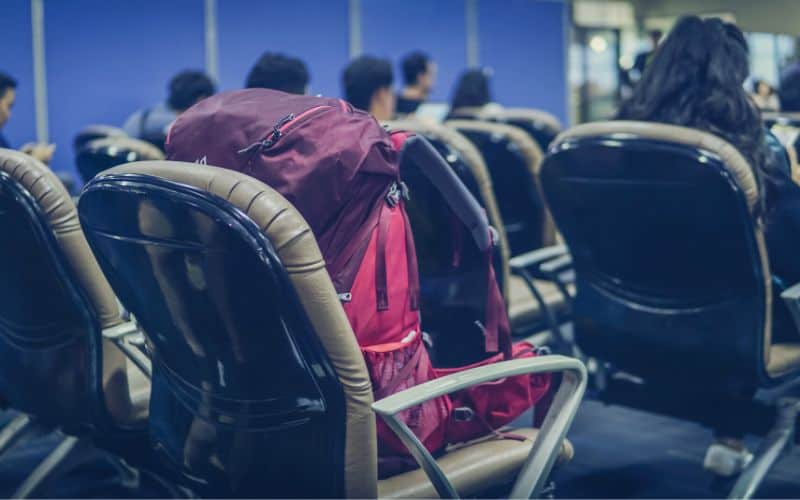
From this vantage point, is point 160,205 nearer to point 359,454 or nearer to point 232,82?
point 359,454

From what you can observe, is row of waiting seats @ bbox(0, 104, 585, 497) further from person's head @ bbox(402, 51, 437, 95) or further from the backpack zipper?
person's head @ bbox(402, 51, 437, 95)

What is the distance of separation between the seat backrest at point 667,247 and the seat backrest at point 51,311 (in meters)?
0.99

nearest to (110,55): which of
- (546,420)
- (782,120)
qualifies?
(782,120)

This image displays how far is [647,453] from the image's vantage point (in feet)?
8.98

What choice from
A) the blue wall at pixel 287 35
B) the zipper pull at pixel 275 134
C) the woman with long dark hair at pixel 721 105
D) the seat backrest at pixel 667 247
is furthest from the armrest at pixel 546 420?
the blue wall at pixel 287 35

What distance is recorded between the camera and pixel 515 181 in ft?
9.91

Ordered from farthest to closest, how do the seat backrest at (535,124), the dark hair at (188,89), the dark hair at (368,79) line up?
1. the dark hair at (188,89)
2. the dark hair at (368,79)
3. the seat backrest at (535,124)

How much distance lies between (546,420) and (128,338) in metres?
0.77

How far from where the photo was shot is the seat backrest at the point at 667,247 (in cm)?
191

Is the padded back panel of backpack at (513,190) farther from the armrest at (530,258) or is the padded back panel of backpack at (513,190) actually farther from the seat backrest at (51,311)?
the seat backrest at (51,311)

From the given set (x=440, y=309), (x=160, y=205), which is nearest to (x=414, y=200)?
(x=440, y=309)

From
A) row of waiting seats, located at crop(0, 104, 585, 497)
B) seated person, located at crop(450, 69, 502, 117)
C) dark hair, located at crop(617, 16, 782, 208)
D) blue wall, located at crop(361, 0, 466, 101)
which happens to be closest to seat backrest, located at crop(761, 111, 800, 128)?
dark hair, located at crop(617, 16, 782, 208)

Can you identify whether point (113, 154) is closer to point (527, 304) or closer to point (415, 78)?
point (527, 304)

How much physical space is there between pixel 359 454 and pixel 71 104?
5.44 meters
